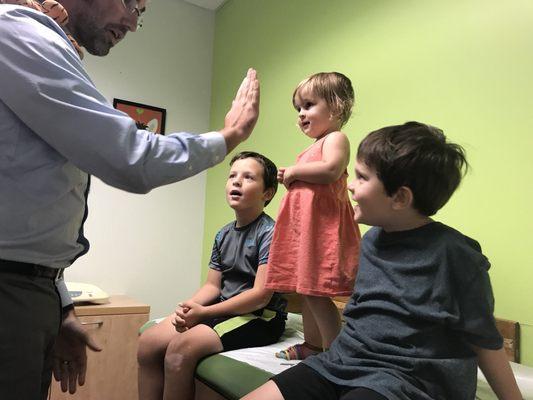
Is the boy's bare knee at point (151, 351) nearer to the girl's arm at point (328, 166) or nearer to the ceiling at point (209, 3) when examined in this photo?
the girl's arm at point (328, 166)

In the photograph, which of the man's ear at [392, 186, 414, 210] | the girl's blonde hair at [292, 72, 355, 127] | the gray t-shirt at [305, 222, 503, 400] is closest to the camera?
the gray t-shirt at [305, 222, 503, 400]

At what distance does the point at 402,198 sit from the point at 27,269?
0.79m

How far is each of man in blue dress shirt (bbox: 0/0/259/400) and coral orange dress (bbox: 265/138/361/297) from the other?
0.50m

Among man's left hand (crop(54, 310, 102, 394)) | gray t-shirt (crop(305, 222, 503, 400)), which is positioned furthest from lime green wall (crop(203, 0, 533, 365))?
man's left hand (crop(54, 310, 102, 394))

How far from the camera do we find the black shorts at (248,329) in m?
1.49

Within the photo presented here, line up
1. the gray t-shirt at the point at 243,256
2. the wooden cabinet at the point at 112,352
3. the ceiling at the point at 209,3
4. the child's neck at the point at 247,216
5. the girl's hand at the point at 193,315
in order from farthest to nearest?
the ceiling at the point at 209,3 → the wooden cabinet at the point at 112,352 → the child's neck at the point at 247,216 → the gray t-shirt at the point at 243,256 → the girl's hand at the point at 193,315

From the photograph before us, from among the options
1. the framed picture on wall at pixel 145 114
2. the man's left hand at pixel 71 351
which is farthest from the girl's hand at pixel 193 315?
the framed picture on wall at pixel 145 114

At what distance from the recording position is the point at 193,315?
154 centimetres

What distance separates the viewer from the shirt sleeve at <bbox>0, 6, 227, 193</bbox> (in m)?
0.79

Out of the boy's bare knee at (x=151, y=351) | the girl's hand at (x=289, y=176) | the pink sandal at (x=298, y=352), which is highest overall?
the girl's hand at (x=289, y=176)

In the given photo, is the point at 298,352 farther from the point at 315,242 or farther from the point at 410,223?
the point at 410,223

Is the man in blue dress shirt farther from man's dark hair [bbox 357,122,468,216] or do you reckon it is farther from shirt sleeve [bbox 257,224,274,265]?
shirt sleeve [bbox 257,224,274,265]

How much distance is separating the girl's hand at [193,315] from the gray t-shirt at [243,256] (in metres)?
0.18

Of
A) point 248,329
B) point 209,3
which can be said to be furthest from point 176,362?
point 209,3
